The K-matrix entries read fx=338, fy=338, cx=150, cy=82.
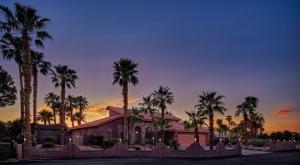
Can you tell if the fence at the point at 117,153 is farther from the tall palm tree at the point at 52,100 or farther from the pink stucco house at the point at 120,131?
the tall palm tree at the point at 52,100

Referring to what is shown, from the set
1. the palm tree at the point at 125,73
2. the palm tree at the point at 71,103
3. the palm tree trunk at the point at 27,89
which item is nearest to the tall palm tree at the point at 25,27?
the palm tree trunk at the point at 27,89

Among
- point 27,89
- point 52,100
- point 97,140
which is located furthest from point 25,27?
point 52,100

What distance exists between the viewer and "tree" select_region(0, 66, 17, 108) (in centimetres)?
4794

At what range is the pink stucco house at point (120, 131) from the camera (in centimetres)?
6181

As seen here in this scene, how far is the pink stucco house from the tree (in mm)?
15435

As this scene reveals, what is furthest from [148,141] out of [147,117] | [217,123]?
[217,123]

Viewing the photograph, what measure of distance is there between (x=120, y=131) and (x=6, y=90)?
22886 mm

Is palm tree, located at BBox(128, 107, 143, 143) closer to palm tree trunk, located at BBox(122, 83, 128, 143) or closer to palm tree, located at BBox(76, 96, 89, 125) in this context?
palm tree trunk, located at BBox(122, 83, 128, 143)

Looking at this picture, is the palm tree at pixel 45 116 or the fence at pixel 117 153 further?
the palm tree at pixel 45 116

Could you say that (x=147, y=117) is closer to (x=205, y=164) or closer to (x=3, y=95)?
(x=3, y=95)

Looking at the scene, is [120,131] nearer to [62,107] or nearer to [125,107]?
[125,107]

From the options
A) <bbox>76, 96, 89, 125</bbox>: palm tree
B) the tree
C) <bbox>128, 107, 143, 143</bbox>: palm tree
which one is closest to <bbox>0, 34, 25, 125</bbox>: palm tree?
the tree

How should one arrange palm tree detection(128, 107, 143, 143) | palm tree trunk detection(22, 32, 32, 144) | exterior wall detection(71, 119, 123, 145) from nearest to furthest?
palm tree trunk detection(22, 32, 32, 144) < exterior wall detection(71, 119, 123, 145) < palm tree detection(128, 107, 143, 143)

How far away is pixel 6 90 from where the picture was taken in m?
49.0
